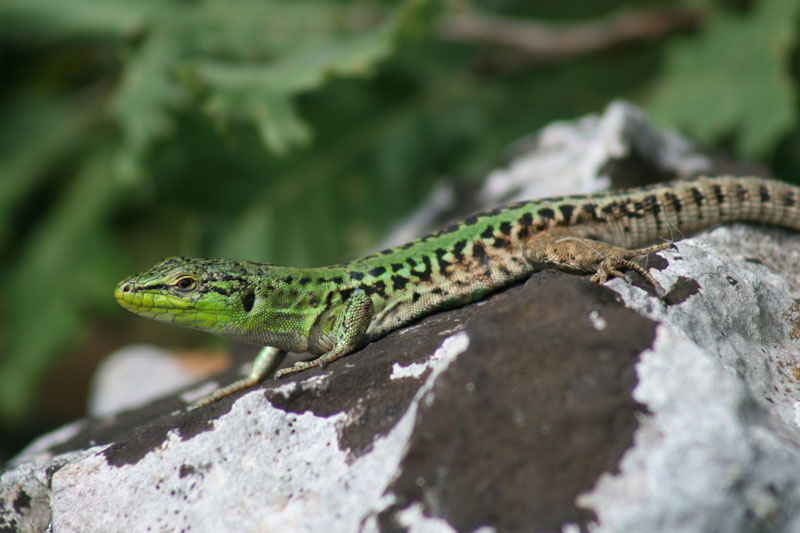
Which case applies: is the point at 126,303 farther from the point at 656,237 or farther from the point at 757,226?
the point at 757,226

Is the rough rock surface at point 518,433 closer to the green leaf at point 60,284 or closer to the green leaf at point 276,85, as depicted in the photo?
the green leaf at point 276,85

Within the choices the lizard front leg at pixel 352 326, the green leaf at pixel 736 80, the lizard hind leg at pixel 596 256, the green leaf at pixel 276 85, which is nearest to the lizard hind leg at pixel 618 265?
the lizard hind leg at pixel 596 256

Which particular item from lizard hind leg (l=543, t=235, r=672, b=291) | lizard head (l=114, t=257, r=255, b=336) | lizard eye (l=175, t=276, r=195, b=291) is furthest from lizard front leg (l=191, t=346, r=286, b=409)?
lizard hind leg (l=543, t=235, r=672, b=291)

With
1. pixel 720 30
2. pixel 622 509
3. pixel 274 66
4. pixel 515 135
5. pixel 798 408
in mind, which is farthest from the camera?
pixel 515 135

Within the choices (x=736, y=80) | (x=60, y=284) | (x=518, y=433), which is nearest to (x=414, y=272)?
(x=518, y=433)

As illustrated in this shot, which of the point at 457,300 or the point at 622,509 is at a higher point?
the point at 622,509

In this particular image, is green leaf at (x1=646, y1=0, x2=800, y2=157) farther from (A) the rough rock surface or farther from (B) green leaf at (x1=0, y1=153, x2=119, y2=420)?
(B) green leaf at (x1=0, y1=153, x2=119, y2=420)

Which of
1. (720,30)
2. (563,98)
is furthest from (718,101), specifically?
(563,98)
